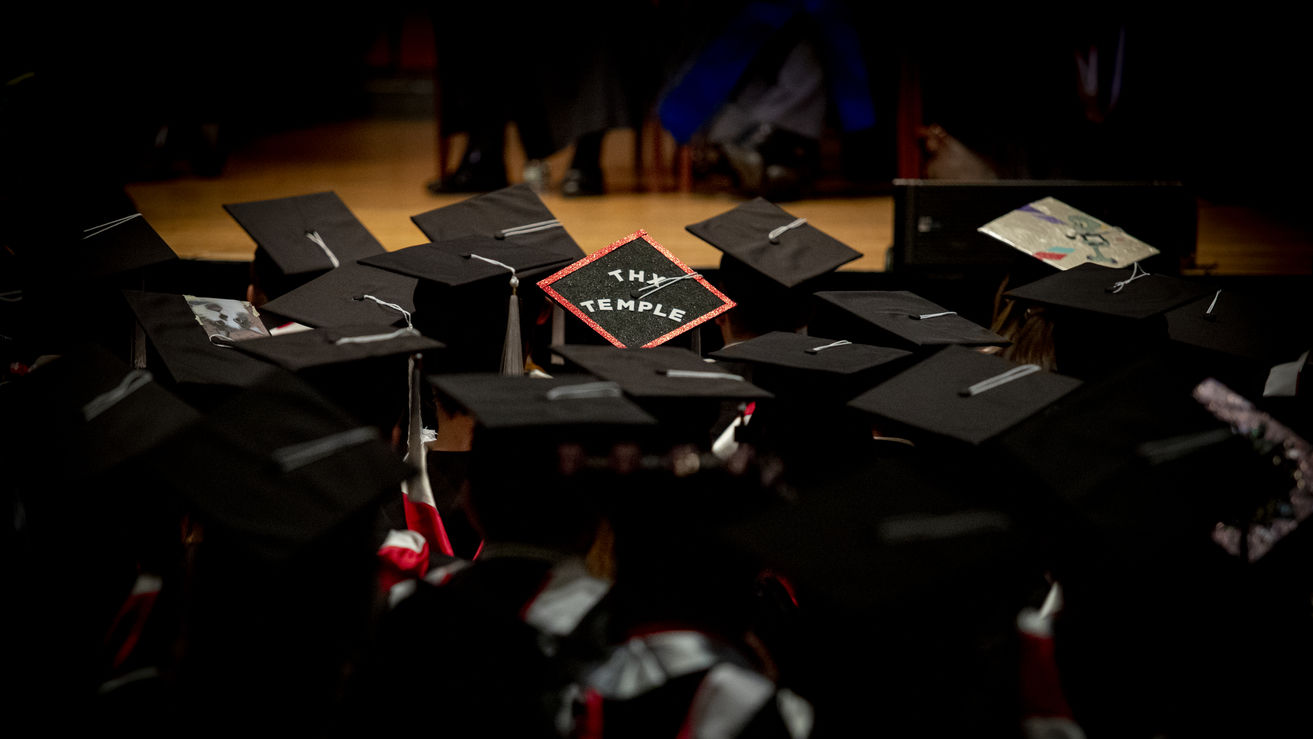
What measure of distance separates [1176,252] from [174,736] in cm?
267

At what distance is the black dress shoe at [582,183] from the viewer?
13.3 feet

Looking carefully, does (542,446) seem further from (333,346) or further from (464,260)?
(464,260)

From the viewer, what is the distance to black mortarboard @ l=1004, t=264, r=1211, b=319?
6.00 feet

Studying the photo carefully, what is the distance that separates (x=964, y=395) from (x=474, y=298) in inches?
39.8

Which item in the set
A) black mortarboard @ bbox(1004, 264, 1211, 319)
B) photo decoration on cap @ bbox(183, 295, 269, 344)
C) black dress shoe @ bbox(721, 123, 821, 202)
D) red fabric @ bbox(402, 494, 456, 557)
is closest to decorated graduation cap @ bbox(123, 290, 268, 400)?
photo decoration on cap @ bbox(183, 295, 269, 344)

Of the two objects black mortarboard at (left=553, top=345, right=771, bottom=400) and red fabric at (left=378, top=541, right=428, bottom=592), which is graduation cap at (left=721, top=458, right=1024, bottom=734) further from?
red fabric at (left=378, top=541, right=428, bottom=592)

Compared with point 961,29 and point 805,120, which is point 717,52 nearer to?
point 805,120

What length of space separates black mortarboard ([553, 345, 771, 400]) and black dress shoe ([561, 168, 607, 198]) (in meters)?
2.47

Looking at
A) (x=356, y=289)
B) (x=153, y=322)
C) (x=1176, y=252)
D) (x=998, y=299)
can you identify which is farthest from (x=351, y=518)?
(x=1176, y=252)

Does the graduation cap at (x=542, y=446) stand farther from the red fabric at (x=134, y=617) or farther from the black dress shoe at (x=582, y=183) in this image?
the black dress shoe at (x=582, y=183)

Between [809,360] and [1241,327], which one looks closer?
[809,360]

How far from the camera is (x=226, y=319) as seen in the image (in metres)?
1.95

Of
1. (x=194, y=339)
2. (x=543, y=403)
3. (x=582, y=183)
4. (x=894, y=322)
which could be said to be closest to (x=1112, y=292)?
(x=894, y=322)

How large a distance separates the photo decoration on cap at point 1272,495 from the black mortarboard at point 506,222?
138 centimetres
